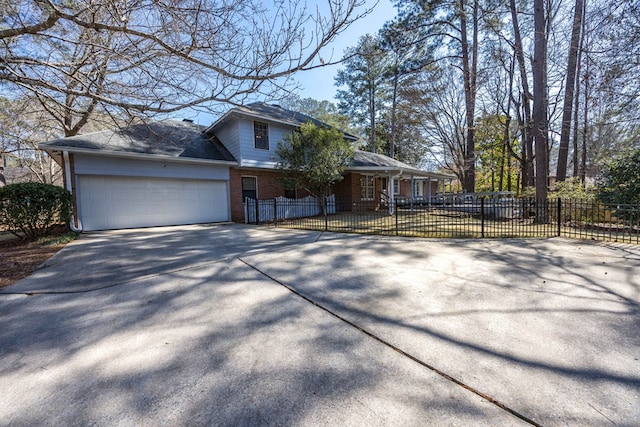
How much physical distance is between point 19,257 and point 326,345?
24.8ft

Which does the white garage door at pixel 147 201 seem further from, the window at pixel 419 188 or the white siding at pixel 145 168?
the window at pixel 419 188

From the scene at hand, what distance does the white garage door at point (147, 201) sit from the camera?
396 inches

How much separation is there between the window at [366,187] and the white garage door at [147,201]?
27.3ft

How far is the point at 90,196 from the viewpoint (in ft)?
32.9

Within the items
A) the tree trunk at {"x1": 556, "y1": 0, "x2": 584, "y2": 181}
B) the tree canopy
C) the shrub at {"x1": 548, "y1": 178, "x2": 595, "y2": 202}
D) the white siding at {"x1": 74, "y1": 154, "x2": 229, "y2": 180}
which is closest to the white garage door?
the white siding at {"x1": 74, "y1": 154, "x2": 229, "y2": 180}

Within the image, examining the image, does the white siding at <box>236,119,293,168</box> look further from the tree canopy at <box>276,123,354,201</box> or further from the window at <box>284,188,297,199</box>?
the window at <box>284,188,297,199</box>

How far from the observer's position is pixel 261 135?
14.0m

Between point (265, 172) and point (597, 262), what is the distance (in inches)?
505

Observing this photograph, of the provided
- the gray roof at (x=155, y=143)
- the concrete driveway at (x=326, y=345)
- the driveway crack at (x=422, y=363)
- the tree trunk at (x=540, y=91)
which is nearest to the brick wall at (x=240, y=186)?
the gray roof at (x=155, y=143)

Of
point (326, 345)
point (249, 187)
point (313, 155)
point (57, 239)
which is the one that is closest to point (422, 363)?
point (326, 345)

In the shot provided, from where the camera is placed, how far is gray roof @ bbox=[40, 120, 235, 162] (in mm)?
9742

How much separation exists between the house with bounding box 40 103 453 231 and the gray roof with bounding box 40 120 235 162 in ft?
0.09

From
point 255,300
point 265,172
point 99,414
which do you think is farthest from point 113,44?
point 265,172

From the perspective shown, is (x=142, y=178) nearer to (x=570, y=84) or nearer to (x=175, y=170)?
(x=175, y=170)
